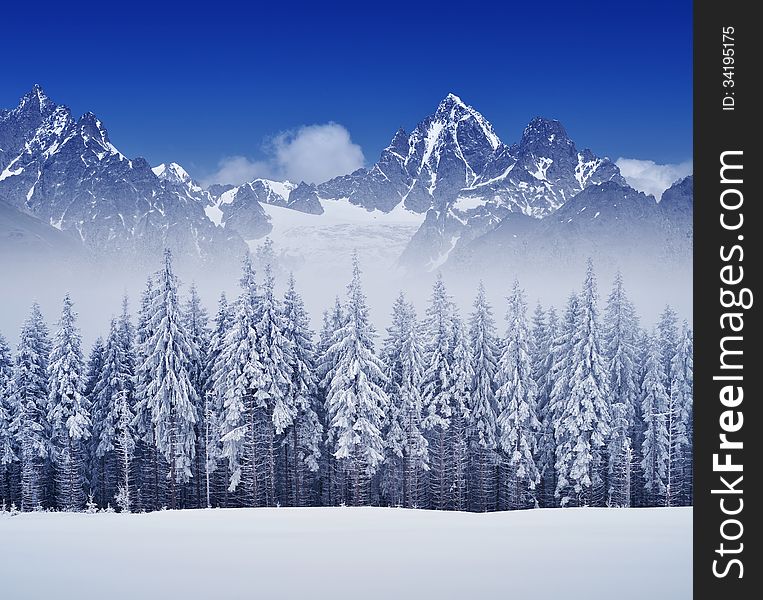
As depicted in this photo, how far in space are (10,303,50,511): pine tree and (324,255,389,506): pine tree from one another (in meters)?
13.5

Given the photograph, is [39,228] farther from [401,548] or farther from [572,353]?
[401,548]

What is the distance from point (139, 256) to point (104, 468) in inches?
3388

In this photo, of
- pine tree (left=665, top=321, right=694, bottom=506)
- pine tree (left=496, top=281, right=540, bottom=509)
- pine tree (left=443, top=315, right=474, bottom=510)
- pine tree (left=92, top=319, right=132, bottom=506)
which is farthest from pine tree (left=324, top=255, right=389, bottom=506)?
pine tree (left=665, top=321, right=694, bottom=506)

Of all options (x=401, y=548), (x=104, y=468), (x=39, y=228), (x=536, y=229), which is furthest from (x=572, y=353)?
(x=536, y=229)

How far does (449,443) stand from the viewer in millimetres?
27359

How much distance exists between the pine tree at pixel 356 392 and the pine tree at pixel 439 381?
8.25ft

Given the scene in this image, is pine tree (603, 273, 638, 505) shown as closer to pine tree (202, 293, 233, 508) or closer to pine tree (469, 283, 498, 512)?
pine tree (469, 283, 498, 512)

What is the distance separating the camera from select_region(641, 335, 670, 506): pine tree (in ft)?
90.4

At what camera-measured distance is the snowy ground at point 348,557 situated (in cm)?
884

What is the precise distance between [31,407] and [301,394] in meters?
12.5

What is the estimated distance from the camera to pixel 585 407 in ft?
83.5

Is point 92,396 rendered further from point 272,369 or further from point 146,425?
point 272,369

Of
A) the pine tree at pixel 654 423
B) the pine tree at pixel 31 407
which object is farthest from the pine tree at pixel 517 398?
the pine tree at pixel 31 407
